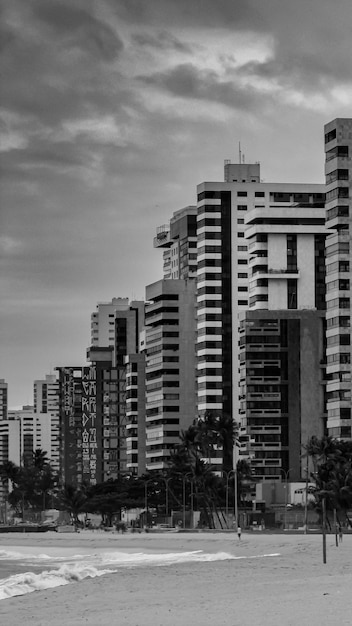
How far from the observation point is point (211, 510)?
19712cm

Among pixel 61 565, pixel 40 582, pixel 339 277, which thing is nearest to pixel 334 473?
pixel 339 277

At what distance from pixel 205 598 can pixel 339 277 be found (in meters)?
149

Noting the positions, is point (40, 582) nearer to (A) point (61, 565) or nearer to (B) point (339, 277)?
(A) point (61, 565)

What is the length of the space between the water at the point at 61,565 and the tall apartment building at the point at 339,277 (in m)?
56.1

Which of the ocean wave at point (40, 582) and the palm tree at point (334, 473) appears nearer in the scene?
the ocean wave at point (40, 582)

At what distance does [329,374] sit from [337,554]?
11192 cm

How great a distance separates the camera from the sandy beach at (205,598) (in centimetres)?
4178

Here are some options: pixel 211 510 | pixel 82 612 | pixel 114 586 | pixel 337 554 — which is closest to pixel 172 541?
pixel 211 510

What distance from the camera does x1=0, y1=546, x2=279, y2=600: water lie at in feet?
212

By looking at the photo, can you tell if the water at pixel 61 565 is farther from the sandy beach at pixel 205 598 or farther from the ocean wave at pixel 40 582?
the sandy beach at pixel 205 598

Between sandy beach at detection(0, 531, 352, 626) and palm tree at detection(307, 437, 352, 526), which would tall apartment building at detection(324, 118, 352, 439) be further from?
sandy beach at detection(0, 531, 352, 626)

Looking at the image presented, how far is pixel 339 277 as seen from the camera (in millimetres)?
196000

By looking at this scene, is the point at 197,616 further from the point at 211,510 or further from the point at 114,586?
the point at 211,510

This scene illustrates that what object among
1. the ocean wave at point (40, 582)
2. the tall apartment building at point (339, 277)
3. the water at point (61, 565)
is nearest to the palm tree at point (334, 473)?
the tall apartment building at point (339, 277)
